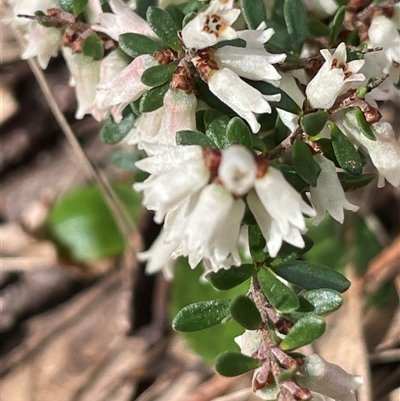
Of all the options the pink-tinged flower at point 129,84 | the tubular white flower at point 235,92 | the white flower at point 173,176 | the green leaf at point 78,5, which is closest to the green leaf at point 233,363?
the white flower at point 173,176

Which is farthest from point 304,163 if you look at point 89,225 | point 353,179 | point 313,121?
point 89,225

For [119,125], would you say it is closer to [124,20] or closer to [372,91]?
[124,20]

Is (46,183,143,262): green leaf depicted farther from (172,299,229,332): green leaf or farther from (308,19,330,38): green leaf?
(172,299,229,332): green leaf

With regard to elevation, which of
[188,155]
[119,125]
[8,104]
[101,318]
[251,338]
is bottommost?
[101,318]

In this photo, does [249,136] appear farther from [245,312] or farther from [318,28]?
[318,28]

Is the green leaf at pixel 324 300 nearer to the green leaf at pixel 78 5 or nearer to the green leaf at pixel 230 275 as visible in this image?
the green leaf at pixel 230 275

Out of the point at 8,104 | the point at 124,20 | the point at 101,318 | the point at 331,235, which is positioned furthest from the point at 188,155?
the point at 8,104
